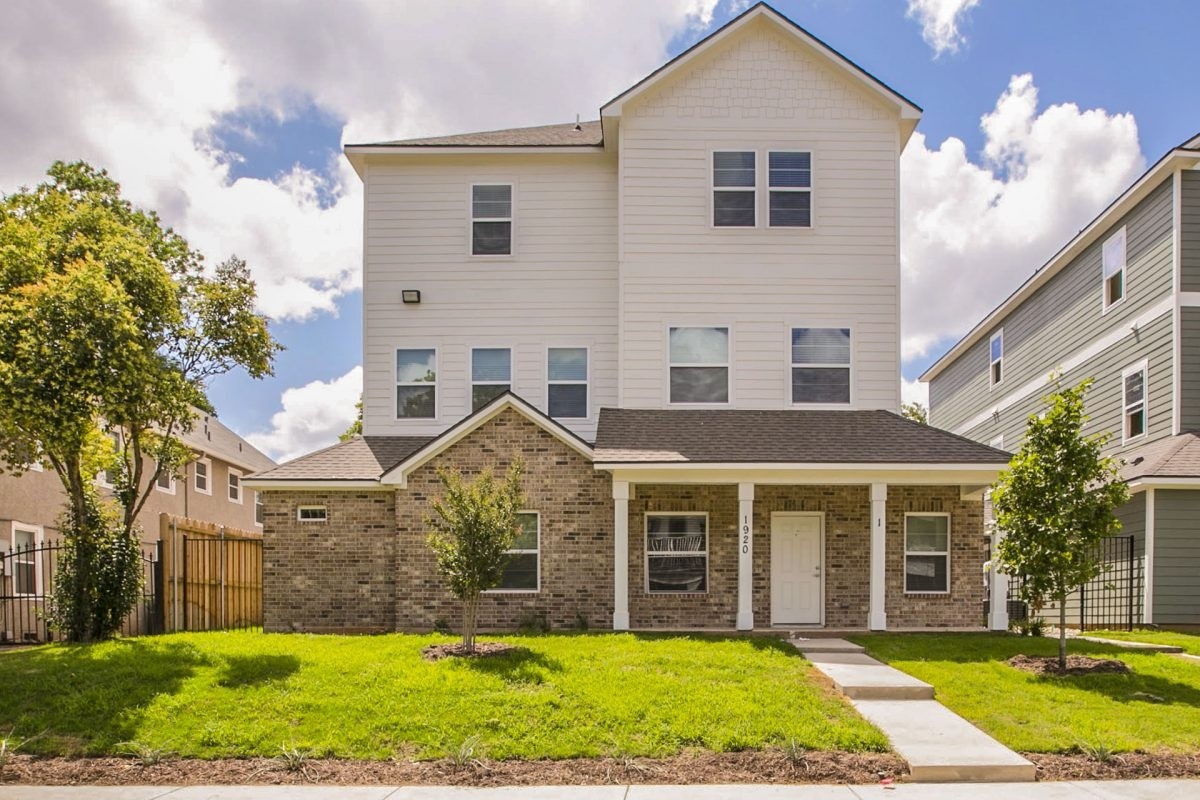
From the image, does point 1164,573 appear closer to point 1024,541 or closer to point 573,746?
point 1024,541

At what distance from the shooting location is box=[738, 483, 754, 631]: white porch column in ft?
49.6

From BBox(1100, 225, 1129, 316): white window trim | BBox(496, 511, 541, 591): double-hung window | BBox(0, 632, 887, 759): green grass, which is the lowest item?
BBox(0, 632, 887, 759): green grass

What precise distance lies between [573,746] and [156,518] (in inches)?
798

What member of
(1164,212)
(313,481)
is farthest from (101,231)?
(1164,212)

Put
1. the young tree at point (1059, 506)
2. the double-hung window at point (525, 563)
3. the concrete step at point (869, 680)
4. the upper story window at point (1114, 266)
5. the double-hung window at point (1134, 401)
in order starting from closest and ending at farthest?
the concrete step at point (869, 680), the young tree at point (1059, 506), the double-hung window at point (525, 563), the double-hung window at point (1134, 401), the upper story window at point (1114, 266)

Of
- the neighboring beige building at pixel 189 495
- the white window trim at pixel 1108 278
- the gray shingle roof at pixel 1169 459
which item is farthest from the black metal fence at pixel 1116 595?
the neighboring beige building at pixel 189 495

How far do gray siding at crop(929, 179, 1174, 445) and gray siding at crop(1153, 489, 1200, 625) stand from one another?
3762mm

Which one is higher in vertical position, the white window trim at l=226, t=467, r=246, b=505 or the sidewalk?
the white window trim at l=226, t=467, r=246, b=505

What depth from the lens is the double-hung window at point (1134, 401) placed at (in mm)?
19078

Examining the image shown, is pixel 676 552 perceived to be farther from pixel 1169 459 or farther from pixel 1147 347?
pixel 1147 347

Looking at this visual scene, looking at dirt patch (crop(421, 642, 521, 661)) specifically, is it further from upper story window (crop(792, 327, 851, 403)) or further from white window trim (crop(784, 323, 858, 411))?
upper story window (crop(792, 327, 851, 403))

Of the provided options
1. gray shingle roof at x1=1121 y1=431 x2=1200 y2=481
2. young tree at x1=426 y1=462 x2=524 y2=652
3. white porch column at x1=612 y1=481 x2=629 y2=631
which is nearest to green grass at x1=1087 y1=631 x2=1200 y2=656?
gray shingle roof at x1=1121 y1=431 x2=1200 y2=481

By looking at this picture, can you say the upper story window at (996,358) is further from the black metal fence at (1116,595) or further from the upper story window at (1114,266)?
the black metal fence at (1116,595)

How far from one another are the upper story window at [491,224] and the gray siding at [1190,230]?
1266 cm
